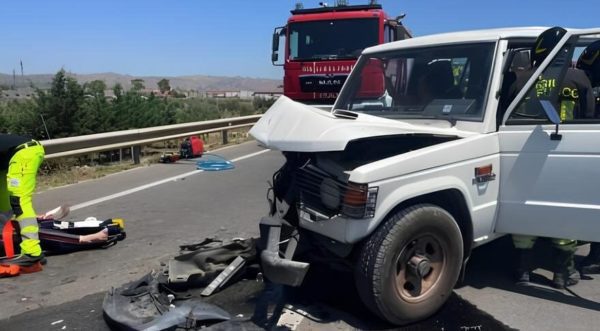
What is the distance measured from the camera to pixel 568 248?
14.5ft

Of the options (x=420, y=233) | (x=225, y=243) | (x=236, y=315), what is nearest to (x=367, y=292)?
(x=420, y=233)

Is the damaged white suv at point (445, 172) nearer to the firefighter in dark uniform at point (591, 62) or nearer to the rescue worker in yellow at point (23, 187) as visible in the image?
the firefighter in dark uniform at point (591, 62)

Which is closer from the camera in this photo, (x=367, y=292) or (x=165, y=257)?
Answer: (x=367, y=292)

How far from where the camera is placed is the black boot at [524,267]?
4.58 meters

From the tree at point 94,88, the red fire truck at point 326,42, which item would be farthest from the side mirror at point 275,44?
the tree at point 94,88

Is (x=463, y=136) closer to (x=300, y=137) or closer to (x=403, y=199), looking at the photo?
(x=403, y=199)

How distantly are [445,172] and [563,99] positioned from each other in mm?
1285

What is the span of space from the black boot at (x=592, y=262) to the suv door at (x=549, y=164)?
834 millimetres

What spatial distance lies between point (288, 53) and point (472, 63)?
9735mm

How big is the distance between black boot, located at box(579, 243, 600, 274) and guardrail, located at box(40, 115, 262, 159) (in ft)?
26.3

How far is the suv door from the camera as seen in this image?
13.3ft

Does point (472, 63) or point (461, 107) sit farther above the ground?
point (472, 63)

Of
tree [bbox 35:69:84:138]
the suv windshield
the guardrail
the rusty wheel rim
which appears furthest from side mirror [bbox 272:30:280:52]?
the rusty wheel rim

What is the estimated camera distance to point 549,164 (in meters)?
4.10
